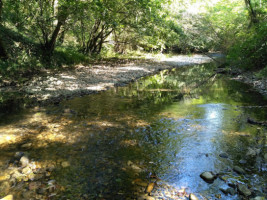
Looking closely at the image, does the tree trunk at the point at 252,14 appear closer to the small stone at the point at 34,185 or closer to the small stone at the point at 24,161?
the small stone at the point at 24,161

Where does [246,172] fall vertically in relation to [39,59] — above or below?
below

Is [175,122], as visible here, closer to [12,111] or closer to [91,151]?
[91,151]

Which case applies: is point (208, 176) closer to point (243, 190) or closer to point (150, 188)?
point (243, 190)

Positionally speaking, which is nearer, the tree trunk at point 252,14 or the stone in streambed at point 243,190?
the stone in streambed at point 243,190

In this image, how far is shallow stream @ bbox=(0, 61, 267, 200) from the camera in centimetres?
329

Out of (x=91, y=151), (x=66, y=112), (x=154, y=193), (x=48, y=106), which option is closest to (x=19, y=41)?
(x=48, y=106)

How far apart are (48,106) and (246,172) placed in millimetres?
6462

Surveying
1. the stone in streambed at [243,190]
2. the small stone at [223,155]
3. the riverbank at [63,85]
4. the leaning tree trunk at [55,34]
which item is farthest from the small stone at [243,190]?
the leaning tree trunk at [55,34]

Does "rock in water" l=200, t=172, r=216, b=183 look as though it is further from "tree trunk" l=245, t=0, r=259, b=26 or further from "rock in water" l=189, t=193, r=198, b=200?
"tree trunk" l=245, t=0, r=259, b=26

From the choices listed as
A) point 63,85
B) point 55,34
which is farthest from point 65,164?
point 55,34

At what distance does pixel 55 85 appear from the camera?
388 inches

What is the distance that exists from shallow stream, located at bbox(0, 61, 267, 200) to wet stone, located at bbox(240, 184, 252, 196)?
0.07 m

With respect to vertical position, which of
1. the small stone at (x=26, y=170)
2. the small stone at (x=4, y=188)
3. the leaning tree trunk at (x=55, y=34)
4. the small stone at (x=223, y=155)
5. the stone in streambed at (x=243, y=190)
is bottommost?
the small stone at (x=4, y=188)

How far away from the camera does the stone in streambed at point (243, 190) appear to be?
10.1ft
